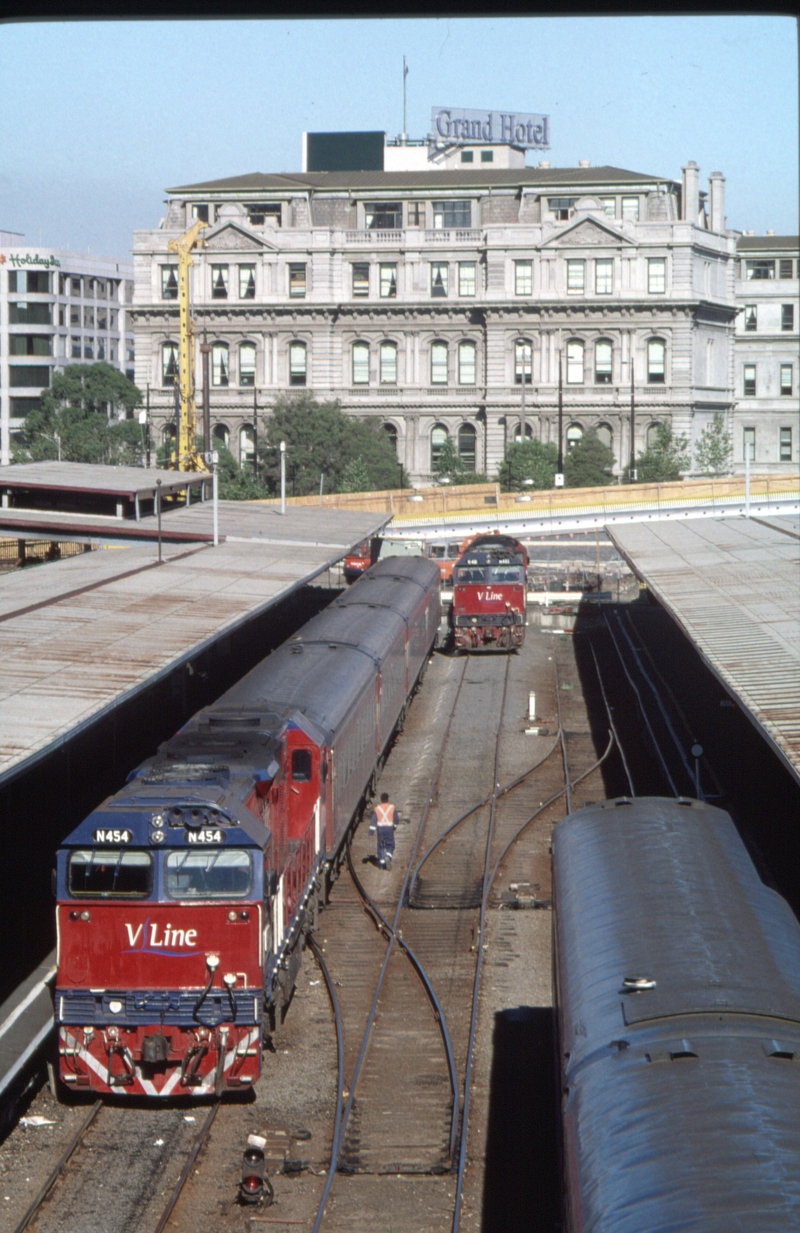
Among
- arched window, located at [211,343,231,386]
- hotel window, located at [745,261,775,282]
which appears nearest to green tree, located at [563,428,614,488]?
arched window, located at [211,343,231,386]

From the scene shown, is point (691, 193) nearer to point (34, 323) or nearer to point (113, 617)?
point (34, 323)

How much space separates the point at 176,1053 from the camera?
15.2m

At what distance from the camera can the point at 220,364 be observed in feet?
361

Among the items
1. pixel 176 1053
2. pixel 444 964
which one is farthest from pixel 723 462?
pixel 176 1053

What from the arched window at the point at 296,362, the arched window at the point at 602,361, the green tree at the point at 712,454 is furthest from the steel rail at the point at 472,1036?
the arched window at the point at 296,362

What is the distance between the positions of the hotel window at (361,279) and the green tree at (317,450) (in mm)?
14421

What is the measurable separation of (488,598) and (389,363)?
64.1 m

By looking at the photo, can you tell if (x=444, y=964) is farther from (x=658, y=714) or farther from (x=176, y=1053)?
(x=658, y=714)

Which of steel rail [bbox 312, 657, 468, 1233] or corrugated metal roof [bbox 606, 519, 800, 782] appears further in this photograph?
corrugated metal roof [bbox 606, 519, 800, 782]

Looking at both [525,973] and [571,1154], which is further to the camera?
[525,973]

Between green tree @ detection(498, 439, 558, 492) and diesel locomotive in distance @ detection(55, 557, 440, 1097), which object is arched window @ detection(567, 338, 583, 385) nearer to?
green tree @ detection(498, 439, 558, 492)

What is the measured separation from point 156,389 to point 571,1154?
10724 centimetres

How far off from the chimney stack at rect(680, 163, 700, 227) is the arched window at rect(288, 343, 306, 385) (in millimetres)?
32561

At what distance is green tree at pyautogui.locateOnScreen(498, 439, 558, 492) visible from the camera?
89.9 metres
